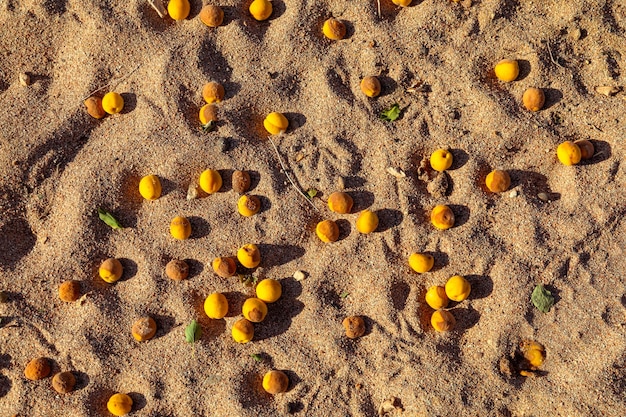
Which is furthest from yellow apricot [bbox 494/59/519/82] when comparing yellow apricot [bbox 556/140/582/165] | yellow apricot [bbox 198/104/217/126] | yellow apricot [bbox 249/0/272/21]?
yellow apricot [bbox 198/104/217/126]

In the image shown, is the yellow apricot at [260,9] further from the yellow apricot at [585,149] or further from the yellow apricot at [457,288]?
the yellow apricot at [585,149]

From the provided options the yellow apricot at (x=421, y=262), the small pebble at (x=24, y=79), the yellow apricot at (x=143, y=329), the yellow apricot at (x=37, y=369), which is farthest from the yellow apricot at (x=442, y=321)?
the small pebble at (x=24, y=79)

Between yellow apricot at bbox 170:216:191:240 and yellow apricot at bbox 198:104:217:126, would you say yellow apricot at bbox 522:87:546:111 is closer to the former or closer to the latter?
yellow apricot at bbox 198:104:217:126

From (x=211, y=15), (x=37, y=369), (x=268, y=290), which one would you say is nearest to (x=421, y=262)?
(x=268, y=290)

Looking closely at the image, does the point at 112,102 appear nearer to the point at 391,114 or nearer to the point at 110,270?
the point at 110,270

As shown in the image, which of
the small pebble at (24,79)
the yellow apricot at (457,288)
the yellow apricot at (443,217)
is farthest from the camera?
the small pebble at (24,79)
